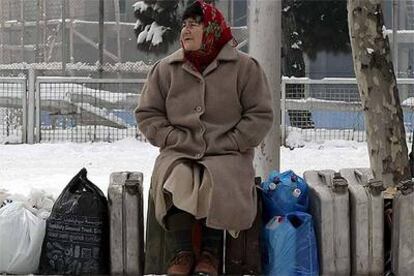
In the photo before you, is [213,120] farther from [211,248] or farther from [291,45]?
[291,45]

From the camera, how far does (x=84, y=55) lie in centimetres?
1598

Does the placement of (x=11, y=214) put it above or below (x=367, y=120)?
below

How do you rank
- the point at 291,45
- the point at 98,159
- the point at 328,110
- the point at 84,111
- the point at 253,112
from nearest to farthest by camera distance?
1. the point at 253,112
2. the point at 98,159
3. the point at 328,110
4. the point at 84,111
5. the point at 291,45

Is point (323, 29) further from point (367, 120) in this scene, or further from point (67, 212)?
point (67, 212)

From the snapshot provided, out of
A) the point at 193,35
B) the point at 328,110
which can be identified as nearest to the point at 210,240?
the point at 193,35

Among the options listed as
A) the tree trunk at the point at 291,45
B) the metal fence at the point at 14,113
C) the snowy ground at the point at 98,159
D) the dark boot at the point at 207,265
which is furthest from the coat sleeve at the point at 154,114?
the tree trunk at the point at 291,45

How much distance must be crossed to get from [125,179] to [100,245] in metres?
0.40

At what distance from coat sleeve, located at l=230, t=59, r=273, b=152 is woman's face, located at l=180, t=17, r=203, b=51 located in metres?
0.30

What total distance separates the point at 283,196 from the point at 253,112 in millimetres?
489

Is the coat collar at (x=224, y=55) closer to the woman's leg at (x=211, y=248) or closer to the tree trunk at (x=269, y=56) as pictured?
the woman's leg at (x=211, y=248)

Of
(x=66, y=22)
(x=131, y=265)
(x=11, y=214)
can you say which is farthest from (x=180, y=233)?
(x=66, y=22)

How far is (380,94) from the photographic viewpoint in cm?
545

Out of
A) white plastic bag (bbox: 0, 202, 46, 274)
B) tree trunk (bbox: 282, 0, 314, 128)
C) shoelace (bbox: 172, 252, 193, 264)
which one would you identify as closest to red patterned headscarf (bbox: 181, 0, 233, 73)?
shoelace (bbox: 172, 252, 193, 264)

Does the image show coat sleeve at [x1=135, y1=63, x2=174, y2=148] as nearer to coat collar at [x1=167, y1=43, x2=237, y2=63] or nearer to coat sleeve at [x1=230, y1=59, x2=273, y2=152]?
coat collar at [x1=167, y1=43, x2=237, y2=63]
